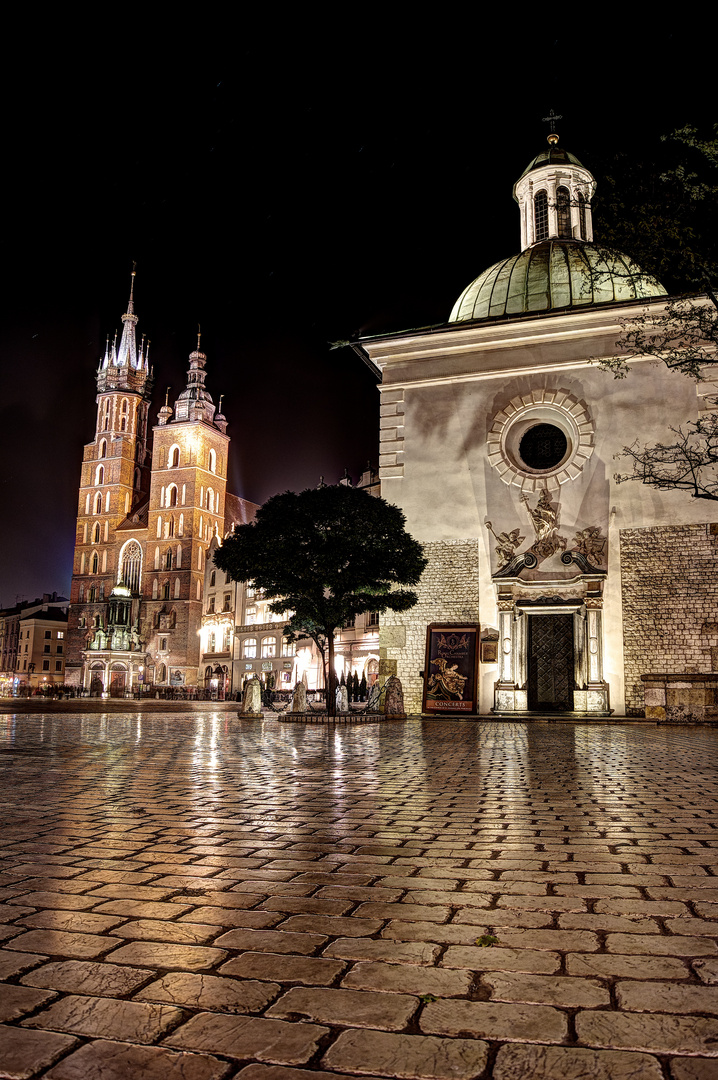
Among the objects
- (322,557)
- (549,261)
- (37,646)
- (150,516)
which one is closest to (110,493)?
(150,516)

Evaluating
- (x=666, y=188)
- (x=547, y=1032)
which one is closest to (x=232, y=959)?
(x=547, y=1032)

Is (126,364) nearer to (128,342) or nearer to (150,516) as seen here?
(128,342)

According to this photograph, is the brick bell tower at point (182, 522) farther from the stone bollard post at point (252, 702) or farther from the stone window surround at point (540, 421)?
the stone window surround at point (540, 421)

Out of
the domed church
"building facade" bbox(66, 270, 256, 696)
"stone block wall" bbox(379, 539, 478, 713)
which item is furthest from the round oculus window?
"building facade" bbox(66, 270, 256, 696)

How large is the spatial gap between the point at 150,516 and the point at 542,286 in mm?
54201

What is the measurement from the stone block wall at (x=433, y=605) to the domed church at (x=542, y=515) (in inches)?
1.7

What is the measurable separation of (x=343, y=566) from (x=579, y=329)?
442 inches

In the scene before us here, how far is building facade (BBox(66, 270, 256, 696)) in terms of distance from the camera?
2682 inches

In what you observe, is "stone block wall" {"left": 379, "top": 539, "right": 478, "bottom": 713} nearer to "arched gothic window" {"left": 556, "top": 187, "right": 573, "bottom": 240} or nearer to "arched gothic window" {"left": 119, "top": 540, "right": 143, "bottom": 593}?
"arched gothic window" {"left": 556, "top": 187, "right": 573, "bottom": 240}

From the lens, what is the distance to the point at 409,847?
3861 millimetres

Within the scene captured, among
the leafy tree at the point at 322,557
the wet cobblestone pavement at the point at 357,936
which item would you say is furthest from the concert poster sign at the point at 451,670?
the wet cobblestone pavement at the point at 357,936

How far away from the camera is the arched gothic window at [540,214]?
29453mm

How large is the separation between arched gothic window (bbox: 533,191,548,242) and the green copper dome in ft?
6.76

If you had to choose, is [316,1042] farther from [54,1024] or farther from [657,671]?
[657,671]
